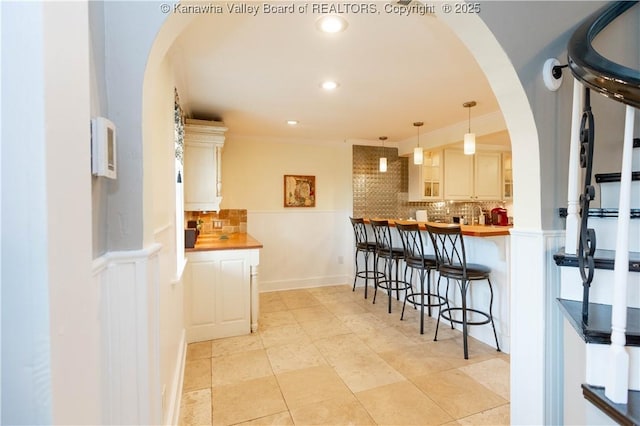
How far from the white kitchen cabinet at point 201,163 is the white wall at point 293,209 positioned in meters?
1.20

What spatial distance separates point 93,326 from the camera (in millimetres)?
655

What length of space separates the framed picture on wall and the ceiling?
3.49ft

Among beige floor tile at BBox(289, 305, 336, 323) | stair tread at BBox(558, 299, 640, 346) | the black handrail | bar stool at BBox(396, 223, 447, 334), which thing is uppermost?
the black handrail

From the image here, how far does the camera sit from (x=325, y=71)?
2432 millimetres

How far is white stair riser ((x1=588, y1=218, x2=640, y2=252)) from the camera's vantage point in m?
1.34

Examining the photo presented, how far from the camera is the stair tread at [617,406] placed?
0.84 m

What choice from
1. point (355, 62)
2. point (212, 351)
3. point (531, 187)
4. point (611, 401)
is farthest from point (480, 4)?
point (212, 351)

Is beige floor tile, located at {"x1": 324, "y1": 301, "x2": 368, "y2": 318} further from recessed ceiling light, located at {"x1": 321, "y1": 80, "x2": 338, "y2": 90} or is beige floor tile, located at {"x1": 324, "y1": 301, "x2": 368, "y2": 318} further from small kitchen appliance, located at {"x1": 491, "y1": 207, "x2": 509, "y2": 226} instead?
small kitchen appliance, located at {"x1": 491, "y1": 207, "x2": 509, "y2": 226}

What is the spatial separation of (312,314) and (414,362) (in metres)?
1.47

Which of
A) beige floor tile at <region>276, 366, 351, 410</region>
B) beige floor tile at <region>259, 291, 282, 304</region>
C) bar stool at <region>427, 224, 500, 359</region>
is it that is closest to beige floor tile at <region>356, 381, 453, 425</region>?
beige floor tile at <region>276, 366, 351, 410</region>

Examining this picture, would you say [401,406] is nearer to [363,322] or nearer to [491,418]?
[491,418]

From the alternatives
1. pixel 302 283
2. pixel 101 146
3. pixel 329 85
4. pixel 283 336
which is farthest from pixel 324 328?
pixel 101 146

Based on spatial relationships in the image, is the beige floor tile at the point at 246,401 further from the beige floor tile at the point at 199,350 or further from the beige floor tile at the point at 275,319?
the beige floor tile at the point at 275,319

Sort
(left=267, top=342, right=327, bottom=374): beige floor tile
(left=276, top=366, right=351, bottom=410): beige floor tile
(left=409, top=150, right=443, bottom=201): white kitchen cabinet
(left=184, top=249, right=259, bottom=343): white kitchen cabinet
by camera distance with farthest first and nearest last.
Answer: (left=409, top=150, right=443, bottom=201): white kitchen cabinet < (left=184, top=249, right=259, bottom=343): white kitchen cabinet < (left=267, top=342, right=327, bottom=374): beige floor tile < (left=276, top=366, right=351, bottom=410): beige floor tile
